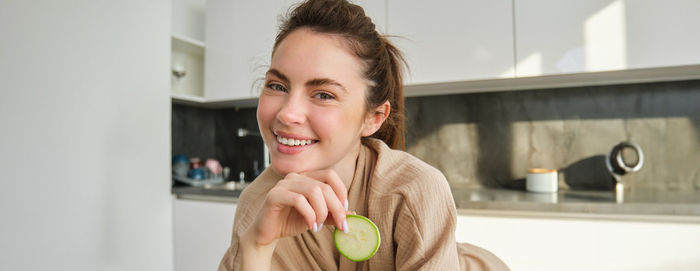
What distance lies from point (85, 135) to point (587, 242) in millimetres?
2052

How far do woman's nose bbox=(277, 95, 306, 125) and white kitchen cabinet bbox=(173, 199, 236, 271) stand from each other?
1.50 meters

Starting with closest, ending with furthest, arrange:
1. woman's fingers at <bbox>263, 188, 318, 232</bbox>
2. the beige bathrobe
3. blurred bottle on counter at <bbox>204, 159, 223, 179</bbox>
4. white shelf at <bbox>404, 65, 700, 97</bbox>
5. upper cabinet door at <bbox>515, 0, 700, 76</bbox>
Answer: woman's fingers at <bbox>263, 188, 318, 232</bbox> → the beige bathrobe → upper cabinet door at <bbox>515, 0, 700, 76</bbox> → white shelf at <bbox>404, 65, 700, 97</bbox> → blurred bottle on counter at <bbox>204, 159, 223, 179</bbox>

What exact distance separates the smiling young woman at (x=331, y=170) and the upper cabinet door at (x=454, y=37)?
3.51 feet

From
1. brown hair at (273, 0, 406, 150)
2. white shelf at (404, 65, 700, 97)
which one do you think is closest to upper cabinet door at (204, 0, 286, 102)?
white shelf at (404, 65, 700, 97)

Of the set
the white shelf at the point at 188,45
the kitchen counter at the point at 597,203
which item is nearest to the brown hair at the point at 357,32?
the kitchen counter at the point at 597,203

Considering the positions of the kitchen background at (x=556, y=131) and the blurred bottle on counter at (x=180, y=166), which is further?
the blurred bottle on counter at (x=180, y=166)

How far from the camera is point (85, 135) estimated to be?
1.70 meters

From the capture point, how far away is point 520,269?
1.59 meters

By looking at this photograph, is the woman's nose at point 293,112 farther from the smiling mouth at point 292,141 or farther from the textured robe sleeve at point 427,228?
the textured robe sleeve at point 427,228

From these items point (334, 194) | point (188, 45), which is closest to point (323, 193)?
point (334, 194)

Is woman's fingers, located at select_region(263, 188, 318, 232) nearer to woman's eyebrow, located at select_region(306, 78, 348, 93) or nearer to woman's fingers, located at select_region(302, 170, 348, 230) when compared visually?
woman's fingers, located at select_region(302, 170, 348, 230)

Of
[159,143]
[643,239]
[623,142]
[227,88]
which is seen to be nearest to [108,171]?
[159,143]

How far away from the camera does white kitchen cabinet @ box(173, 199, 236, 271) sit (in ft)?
6.88

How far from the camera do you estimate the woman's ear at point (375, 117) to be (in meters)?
0.88
